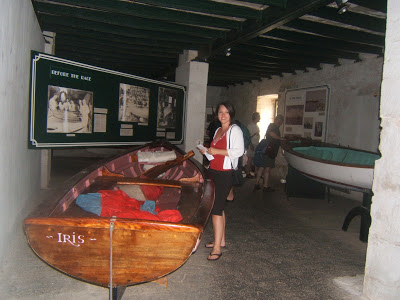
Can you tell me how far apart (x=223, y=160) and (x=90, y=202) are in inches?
55.9

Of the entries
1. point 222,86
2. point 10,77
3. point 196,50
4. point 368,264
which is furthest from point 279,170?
point 10,77

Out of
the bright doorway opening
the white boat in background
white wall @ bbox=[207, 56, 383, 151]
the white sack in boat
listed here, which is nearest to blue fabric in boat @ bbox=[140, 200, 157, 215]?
the white sack in boat

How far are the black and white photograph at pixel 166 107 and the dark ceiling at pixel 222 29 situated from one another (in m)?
1.00

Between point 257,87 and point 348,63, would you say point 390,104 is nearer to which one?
point 348,63

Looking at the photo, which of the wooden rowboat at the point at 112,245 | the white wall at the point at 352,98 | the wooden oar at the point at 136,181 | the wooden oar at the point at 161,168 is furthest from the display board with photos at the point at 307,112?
the wooden rowboat at the point at 112,245

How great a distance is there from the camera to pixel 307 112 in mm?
8531

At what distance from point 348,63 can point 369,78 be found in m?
0.73

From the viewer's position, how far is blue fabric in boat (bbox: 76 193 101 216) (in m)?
2.76

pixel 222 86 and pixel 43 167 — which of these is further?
pixel 222 86

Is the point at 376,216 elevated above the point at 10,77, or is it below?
below

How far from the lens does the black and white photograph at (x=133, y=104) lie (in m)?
6.10

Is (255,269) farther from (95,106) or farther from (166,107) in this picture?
(166,107)

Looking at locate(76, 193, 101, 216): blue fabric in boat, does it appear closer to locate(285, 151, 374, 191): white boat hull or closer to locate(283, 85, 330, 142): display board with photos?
locate(285, 151, 374, 191): white boat hull

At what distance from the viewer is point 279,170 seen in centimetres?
953
